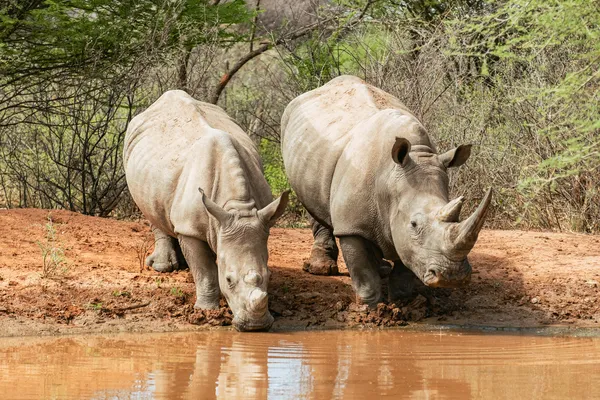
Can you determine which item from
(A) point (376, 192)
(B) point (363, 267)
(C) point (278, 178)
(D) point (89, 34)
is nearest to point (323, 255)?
(B) point (363, 267)

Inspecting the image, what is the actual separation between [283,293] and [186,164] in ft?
4.98

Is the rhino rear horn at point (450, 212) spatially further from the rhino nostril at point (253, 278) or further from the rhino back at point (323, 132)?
the rhino back at point (323, 132)

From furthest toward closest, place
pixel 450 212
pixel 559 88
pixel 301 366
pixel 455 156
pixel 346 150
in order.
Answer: pixel 559 88
pixel 346 150
pixel 455 156
pixel 450 212
pixel 301 366

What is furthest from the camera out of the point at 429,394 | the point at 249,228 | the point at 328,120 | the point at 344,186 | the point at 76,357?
the point at 328,120

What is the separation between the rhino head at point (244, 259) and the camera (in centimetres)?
785

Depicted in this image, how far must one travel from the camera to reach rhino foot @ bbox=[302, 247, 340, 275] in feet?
33.6

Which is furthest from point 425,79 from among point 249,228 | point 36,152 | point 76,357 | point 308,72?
point 76,357

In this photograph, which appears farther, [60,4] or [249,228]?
[60,4]

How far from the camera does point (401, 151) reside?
26.9 ft

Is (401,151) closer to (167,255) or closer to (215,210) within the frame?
(215,210)

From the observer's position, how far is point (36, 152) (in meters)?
14.3

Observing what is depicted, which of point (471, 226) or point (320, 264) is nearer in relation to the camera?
point (471, 226)

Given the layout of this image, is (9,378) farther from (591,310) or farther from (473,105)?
(473,105)

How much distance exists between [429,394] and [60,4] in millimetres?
9202
